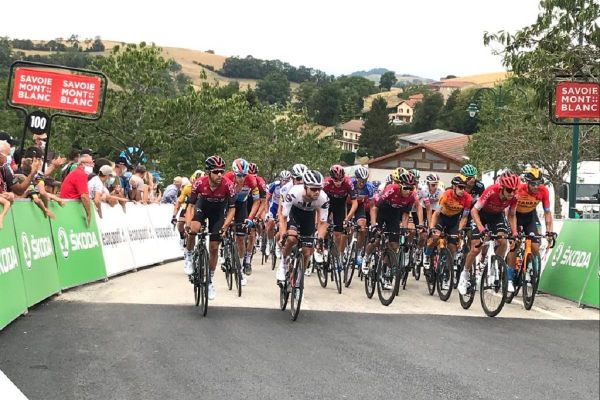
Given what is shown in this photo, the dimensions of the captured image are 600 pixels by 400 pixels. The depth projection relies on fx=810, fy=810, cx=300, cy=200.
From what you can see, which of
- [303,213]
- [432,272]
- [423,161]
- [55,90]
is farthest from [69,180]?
[423,161]

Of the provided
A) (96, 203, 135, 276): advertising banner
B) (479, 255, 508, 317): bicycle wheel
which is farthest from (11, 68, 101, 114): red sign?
(479, 255, 508, 317): bicycle wheel

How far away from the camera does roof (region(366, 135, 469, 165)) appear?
105775 millimetres

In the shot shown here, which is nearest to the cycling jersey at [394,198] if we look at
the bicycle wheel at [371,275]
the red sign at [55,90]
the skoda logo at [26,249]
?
the bicycle wheel at [371,275]

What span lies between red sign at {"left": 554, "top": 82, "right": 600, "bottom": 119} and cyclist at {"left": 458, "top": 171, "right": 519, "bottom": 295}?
4514mm

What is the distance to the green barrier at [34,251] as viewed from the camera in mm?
9609

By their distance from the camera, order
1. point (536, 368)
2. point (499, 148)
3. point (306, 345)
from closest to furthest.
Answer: point (536, 368)
point (306, 345)
point (499, 148)

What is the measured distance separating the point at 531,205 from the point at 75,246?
270 inches

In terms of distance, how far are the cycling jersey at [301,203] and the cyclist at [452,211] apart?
8.39 ft

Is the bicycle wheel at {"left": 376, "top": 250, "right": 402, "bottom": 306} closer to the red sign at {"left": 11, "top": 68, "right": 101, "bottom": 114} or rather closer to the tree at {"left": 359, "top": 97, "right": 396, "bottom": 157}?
the red sign at {"left": 11, "top": 68, "right": 101, "bottom": 114}

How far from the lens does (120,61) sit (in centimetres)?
5556

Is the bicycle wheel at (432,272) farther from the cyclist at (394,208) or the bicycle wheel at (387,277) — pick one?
the bicycle wheel at (387,277)

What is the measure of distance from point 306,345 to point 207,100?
160 feet

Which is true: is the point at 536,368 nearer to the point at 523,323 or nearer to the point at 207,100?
the point at 523,323

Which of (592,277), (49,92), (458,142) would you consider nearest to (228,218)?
(592,277)
